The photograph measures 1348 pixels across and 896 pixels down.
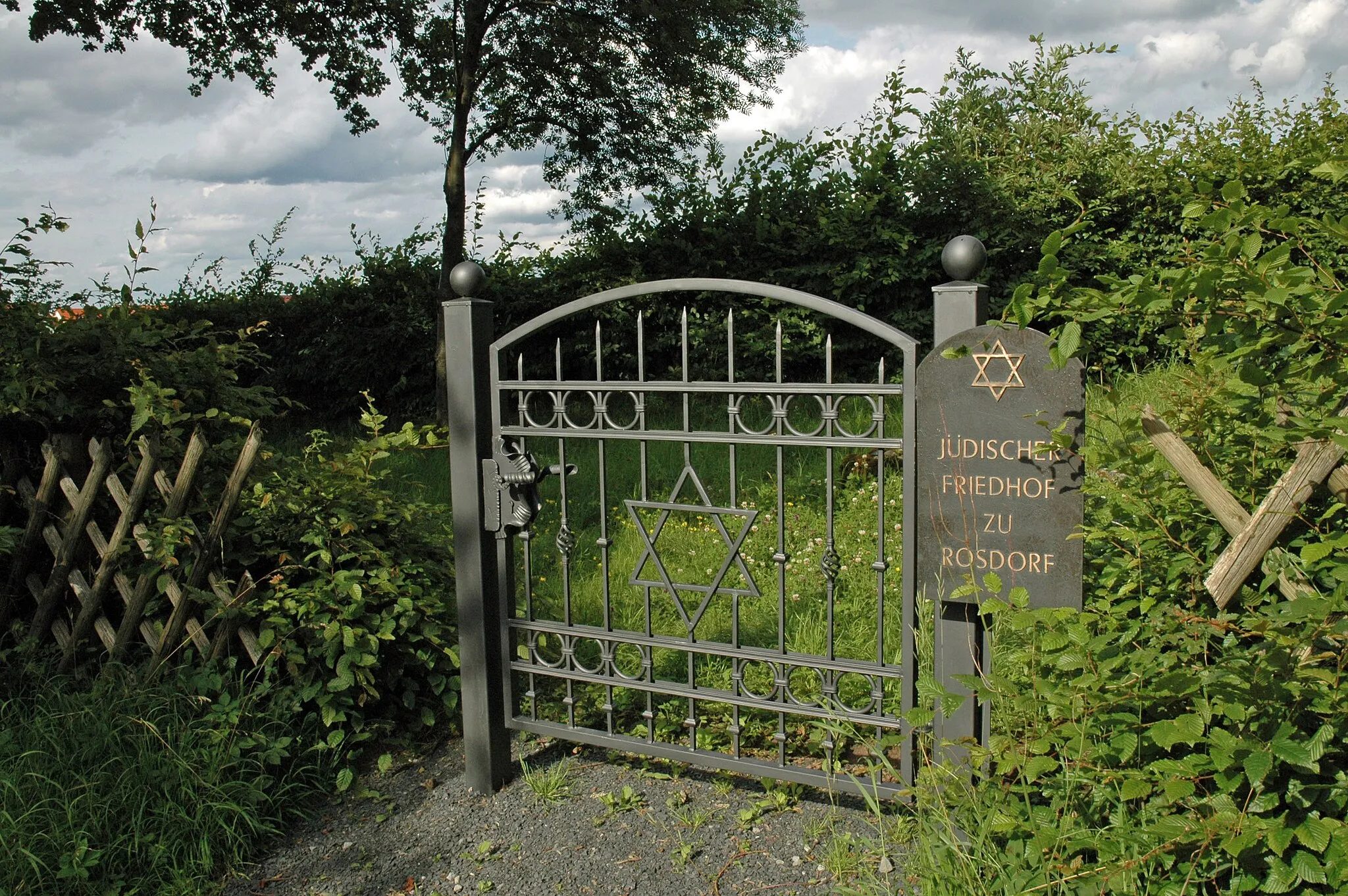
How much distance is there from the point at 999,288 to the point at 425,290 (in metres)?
6.36

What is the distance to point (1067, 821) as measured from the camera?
2.22 meters

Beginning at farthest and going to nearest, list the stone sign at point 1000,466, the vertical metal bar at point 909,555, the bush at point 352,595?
the bush at point 352,595 → the vertical metal bar at point 909,555 → the stone sign at point 1000,466

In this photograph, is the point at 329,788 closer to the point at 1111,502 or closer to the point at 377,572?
the point at 377,572

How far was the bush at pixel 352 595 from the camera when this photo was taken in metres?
3.59

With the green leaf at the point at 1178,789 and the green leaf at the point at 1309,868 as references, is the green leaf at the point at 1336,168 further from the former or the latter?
the green leaf at the point at 1309,868

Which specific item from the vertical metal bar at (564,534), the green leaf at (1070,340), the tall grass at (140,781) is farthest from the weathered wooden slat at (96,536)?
the green leaf at (1070,340)

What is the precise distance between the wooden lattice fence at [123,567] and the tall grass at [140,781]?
17cm

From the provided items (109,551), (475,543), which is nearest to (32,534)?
(109,551)

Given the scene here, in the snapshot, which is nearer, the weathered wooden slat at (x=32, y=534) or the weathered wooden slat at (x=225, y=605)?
the weathered wooden slat at (x=225, y=605)

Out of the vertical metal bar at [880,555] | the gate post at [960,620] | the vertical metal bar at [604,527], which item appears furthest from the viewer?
the vertical metal bar at [604,527]

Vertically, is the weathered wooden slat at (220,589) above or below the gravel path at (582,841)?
above

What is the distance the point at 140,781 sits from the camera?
317 cm

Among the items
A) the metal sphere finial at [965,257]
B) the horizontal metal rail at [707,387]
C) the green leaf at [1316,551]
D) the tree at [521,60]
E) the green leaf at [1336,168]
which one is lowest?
the green leaf at [1316,551]

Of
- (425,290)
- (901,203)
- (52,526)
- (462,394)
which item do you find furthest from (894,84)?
(52,526)
